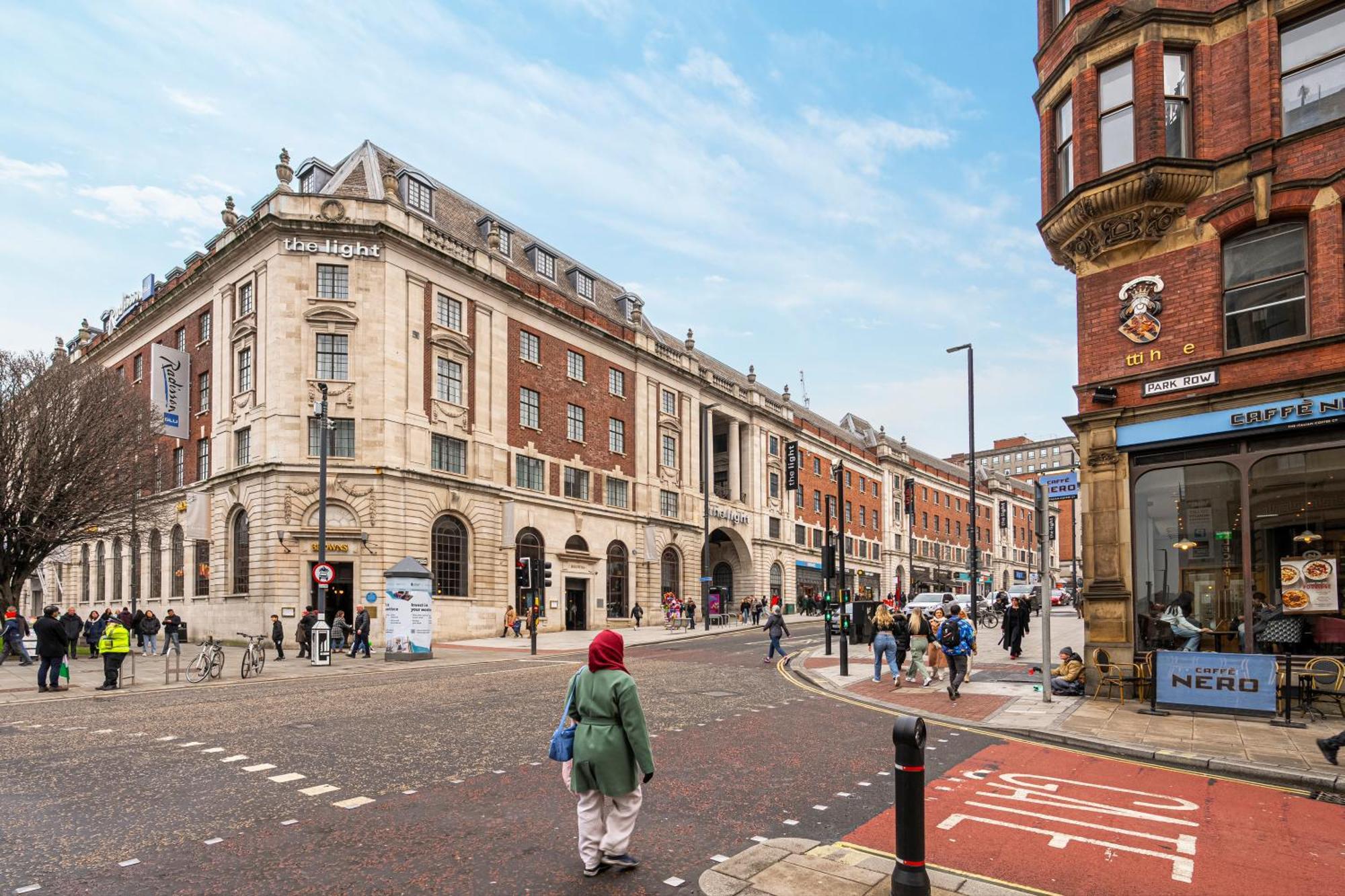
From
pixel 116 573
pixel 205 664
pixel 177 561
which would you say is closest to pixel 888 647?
pixel 205 664

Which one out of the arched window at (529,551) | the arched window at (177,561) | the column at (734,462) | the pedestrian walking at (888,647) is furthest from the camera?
the column at (734,462)

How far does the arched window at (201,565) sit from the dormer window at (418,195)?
17147mm

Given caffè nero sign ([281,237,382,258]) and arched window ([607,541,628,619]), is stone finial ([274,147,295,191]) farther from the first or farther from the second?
arched window ([607,541,628,619])

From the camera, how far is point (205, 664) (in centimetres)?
1894

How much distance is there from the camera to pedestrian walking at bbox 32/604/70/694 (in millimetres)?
16875

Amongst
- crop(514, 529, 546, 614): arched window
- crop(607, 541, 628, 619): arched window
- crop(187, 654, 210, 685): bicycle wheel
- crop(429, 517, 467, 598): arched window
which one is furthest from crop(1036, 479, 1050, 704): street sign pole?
crop(607, 541, 628, 619): arched window

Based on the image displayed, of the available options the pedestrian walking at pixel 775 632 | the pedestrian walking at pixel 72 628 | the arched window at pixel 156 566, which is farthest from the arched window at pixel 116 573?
the pedestrian walking at pixel 775 632

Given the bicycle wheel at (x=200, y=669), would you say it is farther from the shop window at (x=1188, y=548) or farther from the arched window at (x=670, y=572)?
the arched window at (x=670, y=572)

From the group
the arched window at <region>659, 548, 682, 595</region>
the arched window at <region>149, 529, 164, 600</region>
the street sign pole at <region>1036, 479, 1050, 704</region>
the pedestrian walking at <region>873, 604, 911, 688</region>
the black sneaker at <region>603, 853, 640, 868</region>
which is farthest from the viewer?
the arched window at <region>659, 548, 682, 595</region>

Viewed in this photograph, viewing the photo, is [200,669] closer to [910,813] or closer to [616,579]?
[910,813]

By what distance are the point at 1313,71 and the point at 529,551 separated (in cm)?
3279

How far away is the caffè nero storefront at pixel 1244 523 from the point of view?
488 inches

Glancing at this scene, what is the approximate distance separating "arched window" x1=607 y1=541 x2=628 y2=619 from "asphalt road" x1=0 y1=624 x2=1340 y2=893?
30.5 meters

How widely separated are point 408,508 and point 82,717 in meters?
20.7
